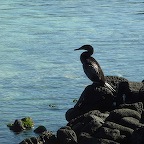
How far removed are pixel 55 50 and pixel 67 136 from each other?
1528 centimetres

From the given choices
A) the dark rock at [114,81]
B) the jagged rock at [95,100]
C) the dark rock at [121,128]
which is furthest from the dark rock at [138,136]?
the dark rock at [114,81]

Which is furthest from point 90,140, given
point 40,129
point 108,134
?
point 40,129

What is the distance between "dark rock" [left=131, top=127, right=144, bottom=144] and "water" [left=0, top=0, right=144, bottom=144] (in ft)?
15.5

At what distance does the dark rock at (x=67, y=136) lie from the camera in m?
15.1

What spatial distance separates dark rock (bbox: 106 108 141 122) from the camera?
15323 millimetres

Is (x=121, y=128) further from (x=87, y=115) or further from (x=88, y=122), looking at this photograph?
(x=87, y=115)

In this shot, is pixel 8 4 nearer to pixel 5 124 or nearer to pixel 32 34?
pixel 32 34

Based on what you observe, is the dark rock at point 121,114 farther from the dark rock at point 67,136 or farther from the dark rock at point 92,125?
the dark rock at point 67,136

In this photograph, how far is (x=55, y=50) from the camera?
30.2 m

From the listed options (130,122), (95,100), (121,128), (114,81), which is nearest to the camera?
(121,128)

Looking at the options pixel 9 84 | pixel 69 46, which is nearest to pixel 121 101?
pixel 9 84

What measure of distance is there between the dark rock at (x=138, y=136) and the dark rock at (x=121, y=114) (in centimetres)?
141

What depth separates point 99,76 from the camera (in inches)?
703

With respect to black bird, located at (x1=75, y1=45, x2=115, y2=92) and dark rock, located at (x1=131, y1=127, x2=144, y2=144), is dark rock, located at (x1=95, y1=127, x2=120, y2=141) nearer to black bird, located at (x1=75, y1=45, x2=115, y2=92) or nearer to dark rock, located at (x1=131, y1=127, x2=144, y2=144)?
dark rock, located at (x1=131, y1=127, x2=144, y2=144)
